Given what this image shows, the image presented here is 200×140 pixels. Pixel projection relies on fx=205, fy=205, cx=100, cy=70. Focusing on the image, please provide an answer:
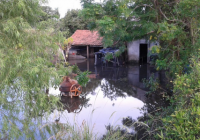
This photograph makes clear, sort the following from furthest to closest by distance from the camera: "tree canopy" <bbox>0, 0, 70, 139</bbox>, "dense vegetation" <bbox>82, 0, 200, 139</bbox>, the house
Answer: the house < "dense vegetation" <bbox>82, 0, 200, 139</bbox> < "tree canopy" <bbox>0, 0, 70, 139</bbox>

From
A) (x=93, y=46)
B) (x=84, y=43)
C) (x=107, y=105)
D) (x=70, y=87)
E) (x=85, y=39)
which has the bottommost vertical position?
(x=107, y=105)

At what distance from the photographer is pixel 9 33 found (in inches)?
122

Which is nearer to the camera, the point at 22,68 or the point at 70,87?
the point at 22,68

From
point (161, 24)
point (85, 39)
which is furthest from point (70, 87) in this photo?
point (85, 39)

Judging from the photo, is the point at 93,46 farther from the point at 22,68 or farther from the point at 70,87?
the point at 22,68

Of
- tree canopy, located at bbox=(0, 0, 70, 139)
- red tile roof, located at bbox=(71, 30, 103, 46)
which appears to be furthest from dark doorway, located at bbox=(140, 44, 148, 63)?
tree canopy, located at bbox=(0, 0, 70, 139)

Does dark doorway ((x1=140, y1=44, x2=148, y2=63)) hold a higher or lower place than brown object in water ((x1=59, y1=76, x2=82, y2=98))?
higher

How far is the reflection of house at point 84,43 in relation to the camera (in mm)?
21878

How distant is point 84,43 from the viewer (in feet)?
72.1

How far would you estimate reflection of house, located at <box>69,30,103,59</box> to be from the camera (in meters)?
21.9

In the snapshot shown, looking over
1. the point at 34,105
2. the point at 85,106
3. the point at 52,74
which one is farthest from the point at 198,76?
the point at 85,106

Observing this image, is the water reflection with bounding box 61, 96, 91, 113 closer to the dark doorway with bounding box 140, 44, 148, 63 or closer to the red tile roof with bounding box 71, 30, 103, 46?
the red tile roof with bounding box 71, 30, 103, 46

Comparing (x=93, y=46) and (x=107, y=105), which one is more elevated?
(x=93, y=46)

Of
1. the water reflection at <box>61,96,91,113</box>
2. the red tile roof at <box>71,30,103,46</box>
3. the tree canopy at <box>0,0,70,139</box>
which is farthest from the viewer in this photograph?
the red tile roof at <box>71,30,103,46</box>
